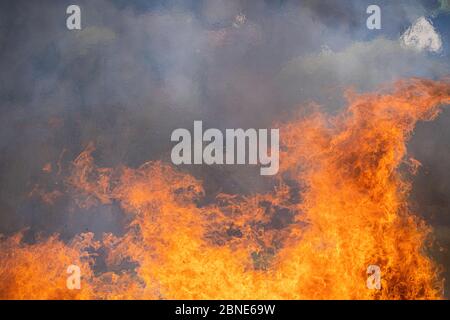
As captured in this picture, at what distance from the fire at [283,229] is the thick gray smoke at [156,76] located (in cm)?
55

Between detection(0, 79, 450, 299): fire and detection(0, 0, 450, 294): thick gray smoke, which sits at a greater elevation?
detection(0, 0, 450, 294): thick gray smoke

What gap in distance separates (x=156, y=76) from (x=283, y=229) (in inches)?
192

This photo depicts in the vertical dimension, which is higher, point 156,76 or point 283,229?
point 156,76

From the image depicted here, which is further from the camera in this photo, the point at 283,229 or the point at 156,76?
the point at 156,76

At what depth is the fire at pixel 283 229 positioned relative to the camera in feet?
33.8

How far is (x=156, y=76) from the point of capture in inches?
463

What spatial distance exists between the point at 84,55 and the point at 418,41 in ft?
26.8

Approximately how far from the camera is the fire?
10.3m

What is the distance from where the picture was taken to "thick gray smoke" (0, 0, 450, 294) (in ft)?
37.5

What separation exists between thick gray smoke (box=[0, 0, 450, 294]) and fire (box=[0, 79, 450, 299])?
0.55 metres

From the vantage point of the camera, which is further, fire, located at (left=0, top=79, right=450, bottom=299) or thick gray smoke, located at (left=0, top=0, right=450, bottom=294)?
thick gray smoke, located at (left=0, top=0, right=450, bottom=294)

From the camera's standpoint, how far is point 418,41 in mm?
11359
